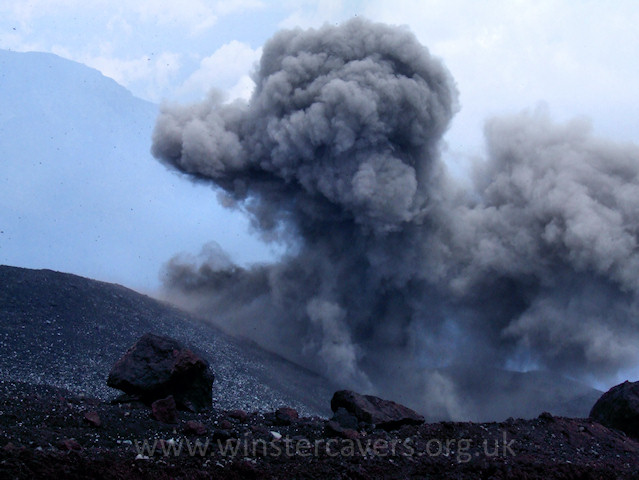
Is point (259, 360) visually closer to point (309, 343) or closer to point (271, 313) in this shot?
point (309, 343)

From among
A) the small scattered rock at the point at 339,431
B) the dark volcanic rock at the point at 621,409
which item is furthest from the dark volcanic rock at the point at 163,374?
the dark volcanic rock at the point at 621,409

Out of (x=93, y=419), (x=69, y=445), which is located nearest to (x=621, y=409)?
(x=93, y=419)

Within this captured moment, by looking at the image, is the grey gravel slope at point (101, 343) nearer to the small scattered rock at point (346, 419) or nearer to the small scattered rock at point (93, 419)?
the small scattered rock at point (93, 419)

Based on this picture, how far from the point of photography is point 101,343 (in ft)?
52.6

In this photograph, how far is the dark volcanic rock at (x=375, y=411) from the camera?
30.7 ft

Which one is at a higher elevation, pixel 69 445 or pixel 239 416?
pixel 239 416

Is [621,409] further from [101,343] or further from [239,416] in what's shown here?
[101,343]

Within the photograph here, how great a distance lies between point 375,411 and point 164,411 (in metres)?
3.31

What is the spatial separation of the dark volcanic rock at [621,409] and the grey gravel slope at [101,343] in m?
7.95

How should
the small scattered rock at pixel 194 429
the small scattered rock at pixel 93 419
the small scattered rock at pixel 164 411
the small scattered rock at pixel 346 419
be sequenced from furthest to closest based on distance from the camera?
the small scattered rock at pixel 346 419, the small scattered rock at pixel 164 411, the small scattered rock at pixel 194 429, the small scattered rock at pixel 93 419

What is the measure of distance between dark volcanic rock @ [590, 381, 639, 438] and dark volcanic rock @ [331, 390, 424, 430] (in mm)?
4012

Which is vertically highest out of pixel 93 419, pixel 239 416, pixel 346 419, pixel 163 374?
pixel 163 374

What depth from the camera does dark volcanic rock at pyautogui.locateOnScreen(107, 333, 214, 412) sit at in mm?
9711

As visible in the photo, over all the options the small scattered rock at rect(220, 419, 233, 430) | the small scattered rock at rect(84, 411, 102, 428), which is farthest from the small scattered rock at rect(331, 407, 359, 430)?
the small scattered rock at rect(84, 411, 102, 428)
